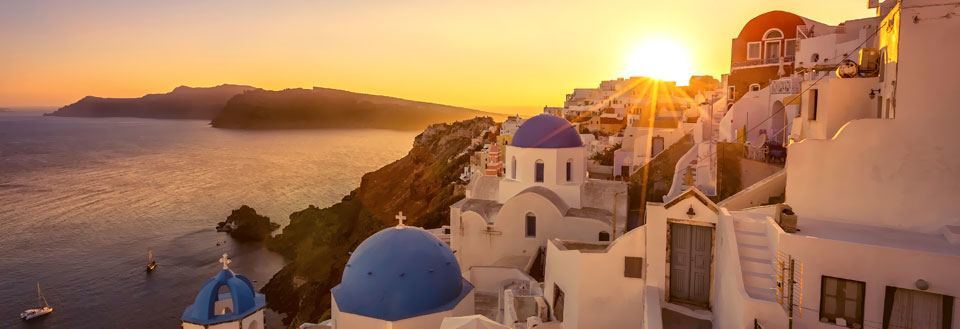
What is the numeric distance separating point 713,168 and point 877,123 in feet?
25.4

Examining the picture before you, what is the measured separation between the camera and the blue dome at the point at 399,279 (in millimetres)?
11859

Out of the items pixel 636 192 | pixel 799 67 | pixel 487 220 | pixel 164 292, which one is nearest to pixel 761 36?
pixel 799 67

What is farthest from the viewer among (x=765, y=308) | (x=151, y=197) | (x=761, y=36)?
(x=151, y=197)

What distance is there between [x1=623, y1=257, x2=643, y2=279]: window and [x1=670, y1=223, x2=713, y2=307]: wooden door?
61 centimetres

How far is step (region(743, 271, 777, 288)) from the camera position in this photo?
8047 mm

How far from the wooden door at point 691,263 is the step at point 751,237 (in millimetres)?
932

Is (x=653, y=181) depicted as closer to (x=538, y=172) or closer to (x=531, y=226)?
(x=538, y=172)

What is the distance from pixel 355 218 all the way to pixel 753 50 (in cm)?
3687

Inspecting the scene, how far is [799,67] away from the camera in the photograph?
21.4 m

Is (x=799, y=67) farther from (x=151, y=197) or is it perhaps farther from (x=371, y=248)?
(x=151, y=197)

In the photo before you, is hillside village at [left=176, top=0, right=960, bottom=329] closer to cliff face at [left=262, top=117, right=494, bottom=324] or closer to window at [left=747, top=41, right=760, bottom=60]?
window at [left=747, top=41, right=760, bottom=60]

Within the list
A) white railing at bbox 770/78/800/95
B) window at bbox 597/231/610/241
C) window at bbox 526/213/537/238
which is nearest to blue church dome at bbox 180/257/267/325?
window at bbox 526/213/537/238

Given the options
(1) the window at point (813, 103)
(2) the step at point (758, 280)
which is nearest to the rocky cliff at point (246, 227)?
(1) the window at point (813, 103)

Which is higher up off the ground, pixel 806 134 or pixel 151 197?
pixel 806 134
